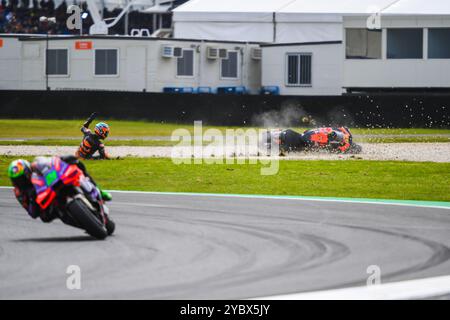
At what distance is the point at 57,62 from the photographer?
135 feet

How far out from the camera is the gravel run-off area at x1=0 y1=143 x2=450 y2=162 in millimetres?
23062

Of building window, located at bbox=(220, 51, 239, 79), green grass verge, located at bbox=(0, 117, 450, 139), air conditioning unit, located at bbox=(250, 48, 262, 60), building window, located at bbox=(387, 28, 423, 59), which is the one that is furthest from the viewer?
air conditioning unit, located at bbox=(250, 48, 262, 60)

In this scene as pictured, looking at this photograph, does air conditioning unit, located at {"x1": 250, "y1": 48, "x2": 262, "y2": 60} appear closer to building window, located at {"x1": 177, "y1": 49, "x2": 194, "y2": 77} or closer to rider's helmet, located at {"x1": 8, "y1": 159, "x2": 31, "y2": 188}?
building window, located at {"x1": 177, "y1": 49, "x2": 194, "y2": 77}

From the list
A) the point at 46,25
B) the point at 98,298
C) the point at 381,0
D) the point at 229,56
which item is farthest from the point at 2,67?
the point at 98,298

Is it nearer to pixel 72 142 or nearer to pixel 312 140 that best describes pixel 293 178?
pixel 312 140

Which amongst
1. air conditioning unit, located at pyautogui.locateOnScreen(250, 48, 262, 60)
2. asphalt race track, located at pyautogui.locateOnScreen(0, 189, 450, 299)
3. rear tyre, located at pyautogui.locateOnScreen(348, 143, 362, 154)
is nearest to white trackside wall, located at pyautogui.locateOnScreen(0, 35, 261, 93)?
air conditioning unit, located at pyautogui.locateOnScreen(250, 48, 262, 60)

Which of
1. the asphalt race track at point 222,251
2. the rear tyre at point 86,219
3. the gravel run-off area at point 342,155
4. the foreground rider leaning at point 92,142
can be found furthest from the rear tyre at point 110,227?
the gravel run-off area at point 342,155

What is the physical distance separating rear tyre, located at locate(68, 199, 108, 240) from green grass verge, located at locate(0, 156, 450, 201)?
6.32 meters

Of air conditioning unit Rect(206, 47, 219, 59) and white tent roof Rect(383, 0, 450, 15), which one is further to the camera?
air conditioning unit Rect(206, 47, 219, 59)

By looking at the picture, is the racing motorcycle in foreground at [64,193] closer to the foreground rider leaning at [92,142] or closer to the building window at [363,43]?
the foreground rider leaning at [92,142]

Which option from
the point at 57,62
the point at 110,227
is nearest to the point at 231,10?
the point at 57,62

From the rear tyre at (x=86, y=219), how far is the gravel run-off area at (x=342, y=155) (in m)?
12.6

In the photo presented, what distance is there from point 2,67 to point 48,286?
34.5 m

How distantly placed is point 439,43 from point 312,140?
17.7 m
